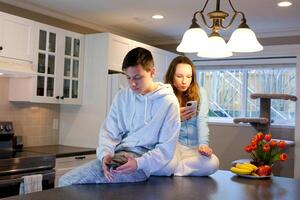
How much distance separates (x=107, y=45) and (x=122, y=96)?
7.66ft

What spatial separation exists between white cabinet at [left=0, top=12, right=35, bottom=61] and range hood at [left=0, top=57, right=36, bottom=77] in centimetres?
4

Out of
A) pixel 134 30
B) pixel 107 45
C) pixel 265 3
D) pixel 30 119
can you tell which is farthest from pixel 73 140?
pixel 265 3

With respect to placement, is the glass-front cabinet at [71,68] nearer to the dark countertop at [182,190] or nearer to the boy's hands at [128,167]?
the dark countertop at [182,190]

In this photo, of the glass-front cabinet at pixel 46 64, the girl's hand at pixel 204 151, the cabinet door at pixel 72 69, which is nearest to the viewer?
the girl's hand at pixel 204 151

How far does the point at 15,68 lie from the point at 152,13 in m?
1.52

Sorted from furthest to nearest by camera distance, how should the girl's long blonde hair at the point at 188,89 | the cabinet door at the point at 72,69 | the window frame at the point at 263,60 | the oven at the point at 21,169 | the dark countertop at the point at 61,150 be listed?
the window frame at the point at 263,60 < the cabinet door at the point at 72,69 < the dark countertop at the point at 61,150 < the oven at the point at 21,169 < the girl's long blonde hair at the point at 188,89

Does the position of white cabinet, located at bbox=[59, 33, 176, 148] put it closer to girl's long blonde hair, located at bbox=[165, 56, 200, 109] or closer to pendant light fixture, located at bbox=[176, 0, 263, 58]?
girl's long blonde hair, located at bbox=[165, 56, 200, 109]

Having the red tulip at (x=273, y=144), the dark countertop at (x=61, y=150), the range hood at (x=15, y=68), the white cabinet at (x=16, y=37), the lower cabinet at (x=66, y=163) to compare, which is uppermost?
the white cabinet at (x=16, y=37)

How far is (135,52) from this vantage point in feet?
5.78

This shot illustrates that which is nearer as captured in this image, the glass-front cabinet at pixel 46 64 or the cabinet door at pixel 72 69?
the glass-front cabinet at pixel 46 64

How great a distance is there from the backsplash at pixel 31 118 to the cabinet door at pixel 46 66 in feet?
1.07

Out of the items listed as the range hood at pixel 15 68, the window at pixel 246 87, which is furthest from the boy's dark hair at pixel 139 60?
the window at pixel 246 87

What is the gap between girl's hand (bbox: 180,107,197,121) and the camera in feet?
6.88

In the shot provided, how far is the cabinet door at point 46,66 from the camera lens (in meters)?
3.77
